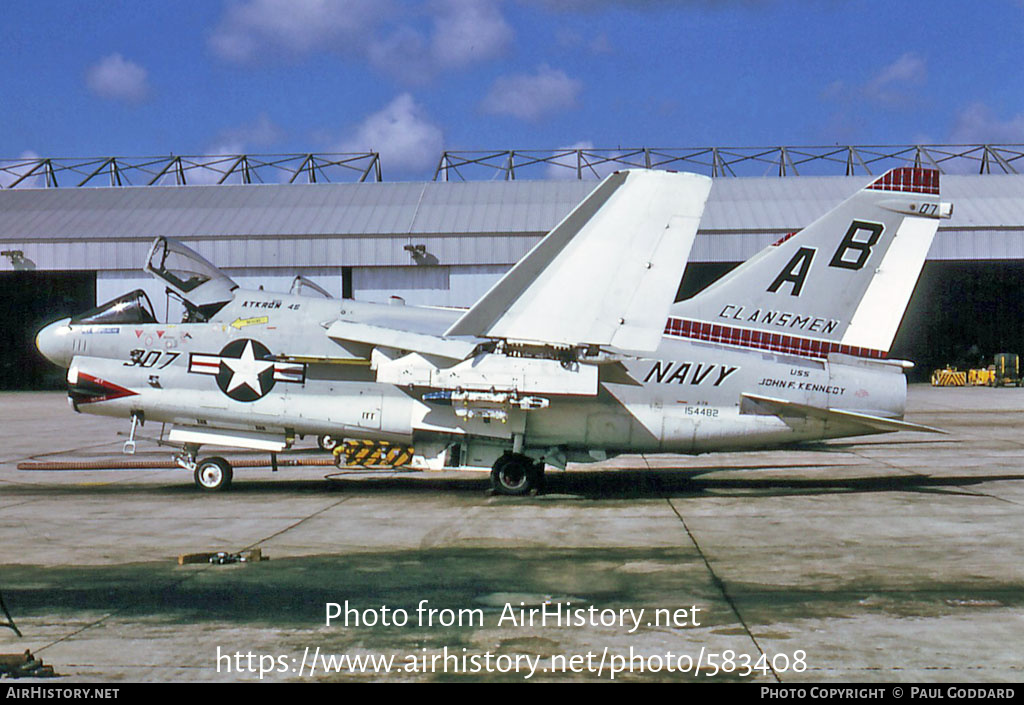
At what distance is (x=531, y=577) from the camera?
27.2 feet

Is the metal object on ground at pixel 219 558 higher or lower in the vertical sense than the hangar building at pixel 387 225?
lower

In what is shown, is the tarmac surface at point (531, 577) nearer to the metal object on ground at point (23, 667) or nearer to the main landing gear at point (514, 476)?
the metal object on ground at point (23, 667)

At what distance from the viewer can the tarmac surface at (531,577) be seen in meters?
5.96

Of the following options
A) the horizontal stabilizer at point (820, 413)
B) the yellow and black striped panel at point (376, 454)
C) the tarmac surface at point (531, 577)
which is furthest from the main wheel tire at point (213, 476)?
the horizontal stabilizer at point (820, 413)

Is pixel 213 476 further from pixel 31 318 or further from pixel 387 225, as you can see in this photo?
pixel 31 318

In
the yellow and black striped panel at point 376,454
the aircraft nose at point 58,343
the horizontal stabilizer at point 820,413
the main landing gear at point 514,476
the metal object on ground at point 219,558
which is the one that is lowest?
the metal object on ground at point 219,558

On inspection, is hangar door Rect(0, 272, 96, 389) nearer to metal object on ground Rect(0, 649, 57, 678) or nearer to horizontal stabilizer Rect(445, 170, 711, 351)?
horizontal stabilizer Rect(445, 170, 711, 351)

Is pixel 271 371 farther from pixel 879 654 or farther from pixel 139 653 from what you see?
pixel 879 654

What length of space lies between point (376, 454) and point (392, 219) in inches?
1151

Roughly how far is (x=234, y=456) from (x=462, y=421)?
9.16 m

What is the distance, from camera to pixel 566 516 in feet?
38.7

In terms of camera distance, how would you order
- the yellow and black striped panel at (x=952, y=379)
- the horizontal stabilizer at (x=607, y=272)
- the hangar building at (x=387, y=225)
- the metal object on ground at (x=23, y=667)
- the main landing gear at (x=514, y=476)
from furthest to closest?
the yellow and black striped panel at (x=952, y=379)
the hangar building at (x=387, y=225)
the main landing gear at (x=514, y=476)
the horizontal stabilizer at (x=607, y=272)
the metal object on ground at (x=23, y=667)

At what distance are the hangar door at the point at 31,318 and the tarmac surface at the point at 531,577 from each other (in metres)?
43.1
